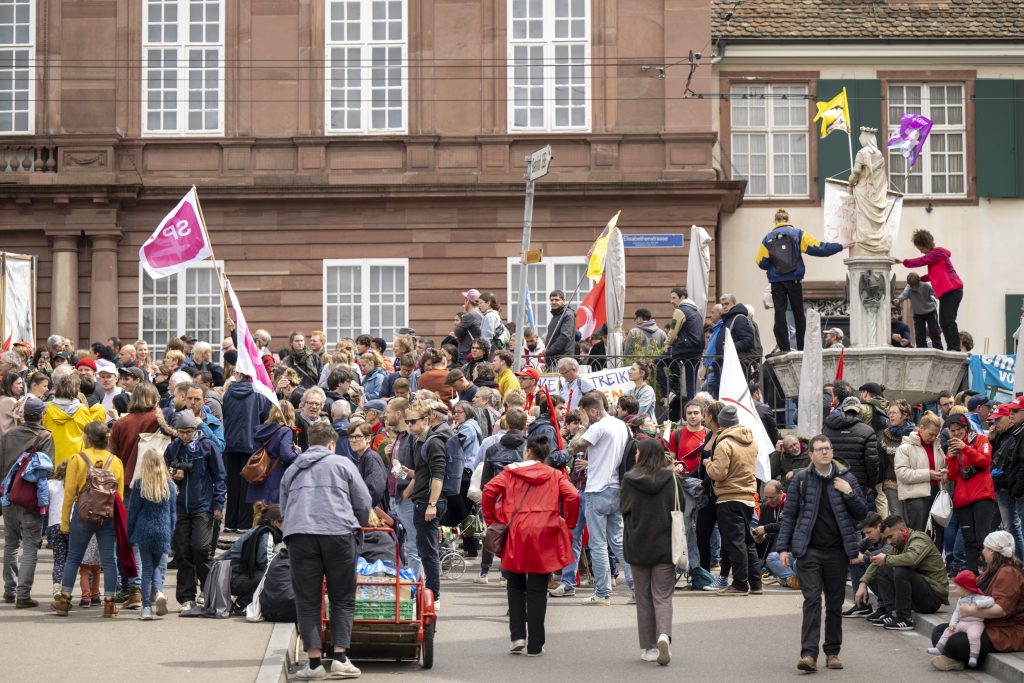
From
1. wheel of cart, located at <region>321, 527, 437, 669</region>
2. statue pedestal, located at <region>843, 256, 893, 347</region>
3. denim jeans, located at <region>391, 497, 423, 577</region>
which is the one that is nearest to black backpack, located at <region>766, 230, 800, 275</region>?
statue pedestal, located at <region>843, 256, 893, 347</region>

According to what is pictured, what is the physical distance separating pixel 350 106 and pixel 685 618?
18.2 meters

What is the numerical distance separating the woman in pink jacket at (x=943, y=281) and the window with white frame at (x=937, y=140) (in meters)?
10.2

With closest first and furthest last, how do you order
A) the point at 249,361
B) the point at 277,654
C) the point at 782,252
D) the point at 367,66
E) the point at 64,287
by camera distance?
the point at 277,654
the point at 249,361
the point at 782,252
the point at 64,287
the point at 367,66

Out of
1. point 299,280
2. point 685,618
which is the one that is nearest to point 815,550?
point 685,618

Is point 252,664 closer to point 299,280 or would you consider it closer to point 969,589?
point 969,589

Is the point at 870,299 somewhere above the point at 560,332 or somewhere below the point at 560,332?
above

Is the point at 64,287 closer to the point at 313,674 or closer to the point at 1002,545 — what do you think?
the point at 313,674

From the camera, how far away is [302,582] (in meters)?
12.7

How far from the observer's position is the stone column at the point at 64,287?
31.4 m

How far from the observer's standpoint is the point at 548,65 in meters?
32.2

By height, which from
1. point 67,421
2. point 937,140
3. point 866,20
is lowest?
point 67,421

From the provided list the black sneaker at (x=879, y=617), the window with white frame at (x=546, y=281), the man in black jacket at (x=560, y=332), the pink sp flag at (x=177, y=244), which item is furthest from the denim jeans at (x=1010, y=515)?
the window with white frame at (x=546, y=281)

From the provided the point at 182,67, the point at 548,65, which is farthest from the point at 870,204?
the point at 182,67

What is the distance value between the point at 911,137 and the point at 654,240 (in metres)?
4.83
